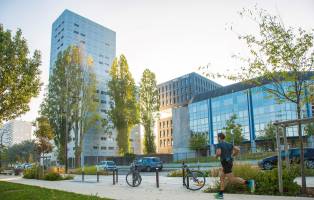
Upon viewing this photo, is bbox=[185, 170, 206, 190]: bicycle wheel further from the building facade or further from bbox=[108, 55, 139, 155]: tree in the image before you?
the building facade

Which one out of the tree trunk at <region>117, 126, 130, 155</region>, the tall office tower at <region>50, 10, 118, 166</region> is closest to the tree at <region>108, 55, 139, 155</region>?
the tree trunk at <region>117, 126, 130, 155</region>

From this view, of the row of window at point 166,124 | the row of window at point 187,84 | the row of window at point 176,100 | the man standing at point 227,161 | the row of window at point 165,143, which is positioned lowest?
the row of window at point 165,143

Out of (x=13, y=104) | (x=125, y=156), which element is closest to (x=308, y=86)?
(x=13, y=104)

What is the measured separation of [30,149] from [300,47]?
336 feet

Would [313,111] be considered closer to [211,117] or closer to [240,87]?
[240,87]

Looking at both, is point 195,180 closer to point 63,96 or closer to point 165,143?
point 63,96

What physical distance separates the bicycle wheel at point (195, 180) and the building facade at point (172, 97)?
324 ft

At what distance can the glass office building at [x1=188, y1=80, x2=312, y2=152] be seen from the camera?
60406mm

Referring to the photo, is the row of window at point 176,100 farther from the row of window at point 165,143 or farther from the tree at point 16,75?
the tree at point 16,75

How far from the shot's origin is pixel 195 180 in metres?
12.0

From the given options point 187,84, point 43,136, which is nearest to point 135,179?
point 43,136

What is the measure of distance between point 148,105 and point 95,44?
44.9 meters

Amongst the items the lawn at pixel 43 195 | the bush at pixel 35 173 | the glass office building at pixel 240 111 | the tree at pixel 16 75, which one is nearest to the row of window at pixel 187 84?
the glass office building at pixel 240 111

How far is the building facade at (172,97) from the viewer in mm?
112938
